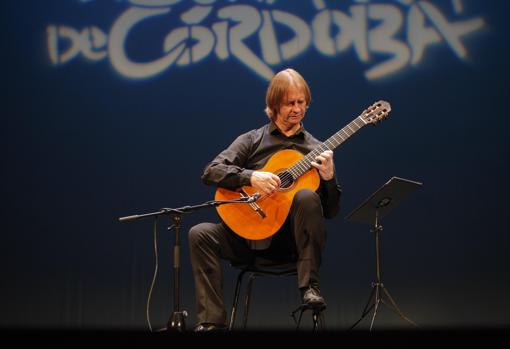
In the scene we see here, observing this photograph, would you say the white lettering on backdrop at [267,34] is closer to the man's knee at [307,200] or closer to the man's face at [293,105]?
the man's face at [293,105]

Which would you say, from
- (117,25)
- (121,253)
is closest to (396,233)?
(121,253)

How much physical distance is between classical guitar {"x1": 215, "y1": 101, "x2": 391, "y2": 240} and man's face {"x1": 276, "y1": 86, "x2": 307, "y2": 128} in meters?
0.20

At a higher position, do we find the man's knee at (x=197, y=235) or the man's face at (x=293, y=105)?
the man's face at (x=293, y=105)

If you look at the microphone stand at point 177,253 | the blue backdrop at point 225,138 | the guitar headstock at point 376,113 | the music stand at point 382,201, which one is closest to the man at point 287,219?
the microphone stand at point 177,253

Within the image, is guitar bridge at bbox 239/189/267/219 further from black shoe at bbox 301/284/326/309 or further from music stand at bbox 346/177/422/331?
music stand at bbox 346/177/422/331

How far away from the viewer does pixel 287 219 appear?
3180 mm

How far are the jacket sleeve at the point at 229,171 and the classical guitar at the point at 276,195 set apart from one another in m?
0.05

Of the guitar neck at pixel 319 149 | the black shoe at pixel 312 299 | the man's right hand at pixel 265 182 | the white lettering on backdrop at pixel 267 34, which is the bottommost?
the black shoe at pixel 312 299

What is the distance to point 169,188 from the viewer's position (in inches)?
177

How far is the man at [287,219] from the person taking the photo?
2.96 meters

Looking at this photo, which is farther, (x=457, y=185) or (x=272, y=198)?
(x=457, y=185)

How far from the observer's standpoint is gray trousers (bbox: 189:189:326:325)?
2.95 m

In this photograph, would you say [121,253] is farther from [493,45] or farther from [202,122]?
[493,45]

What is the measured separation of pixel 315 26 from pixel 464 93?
106cm
